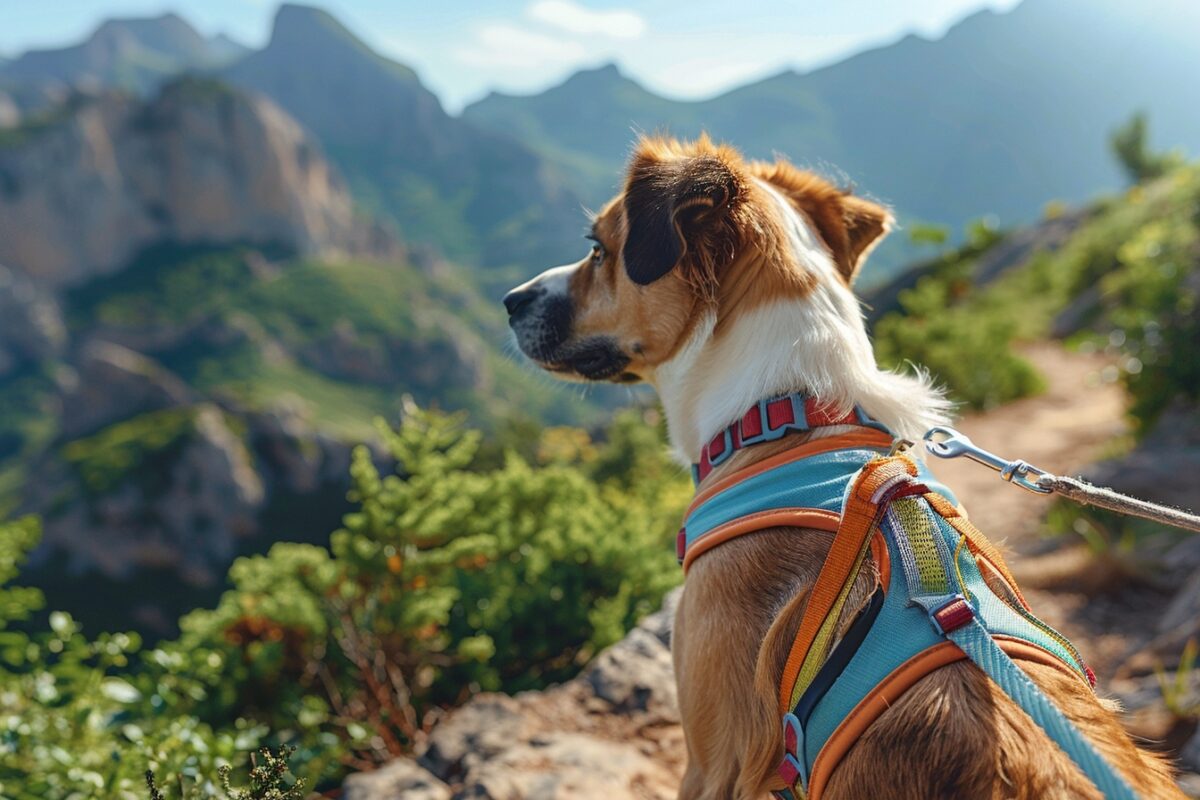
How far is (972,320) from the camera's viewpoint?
45.3ft

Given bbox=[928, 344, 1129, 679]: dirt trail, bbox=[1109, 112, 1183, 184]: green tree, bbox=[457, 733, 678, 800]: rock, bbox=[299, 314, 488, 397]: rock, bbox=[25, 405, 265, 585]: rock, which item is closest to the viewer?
bbox=[457, 733, 678, 800]: rock

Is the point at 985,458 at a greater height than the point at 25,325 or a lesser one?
lesser

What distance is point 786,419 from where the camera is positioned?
205 centimetres

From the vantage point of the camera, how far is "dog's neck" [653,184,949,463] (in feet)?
6.86

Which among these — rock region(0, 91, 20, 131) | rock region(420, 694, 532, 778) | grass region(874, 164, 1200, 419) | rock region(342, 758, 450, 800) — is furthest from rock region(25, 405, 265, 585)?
rock region(0, 91, 20, 131)

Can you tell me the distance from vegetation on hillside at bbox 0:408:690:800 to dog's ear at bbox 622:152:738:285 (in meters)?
2.03

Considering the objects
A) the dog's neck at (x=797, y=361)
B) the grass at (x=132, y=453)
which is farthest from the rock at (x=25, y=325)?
the dog's neck at (x=797, y=361)

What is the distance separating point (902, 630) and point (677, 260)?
1172mm

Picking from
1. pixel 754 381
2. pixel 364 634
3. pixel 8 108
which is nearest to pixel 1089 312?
pixel 754 381

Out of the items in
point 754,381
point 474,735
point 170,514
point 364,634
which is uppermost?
point 170,514

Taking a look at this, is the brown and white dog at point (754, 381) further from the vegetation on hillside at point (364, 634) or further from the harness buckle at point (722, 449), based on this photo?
the vegetation on hillside at point (364, 634)

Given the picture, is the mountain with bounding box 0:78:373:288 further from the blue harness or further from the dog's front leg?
the blue harness

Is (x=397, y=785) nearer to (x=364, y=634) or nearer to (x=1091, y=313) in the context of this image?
(x=364, y=634)

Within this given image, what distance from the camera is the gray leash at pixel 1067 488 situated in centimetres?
166
